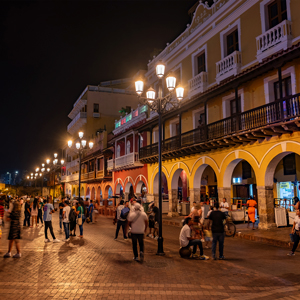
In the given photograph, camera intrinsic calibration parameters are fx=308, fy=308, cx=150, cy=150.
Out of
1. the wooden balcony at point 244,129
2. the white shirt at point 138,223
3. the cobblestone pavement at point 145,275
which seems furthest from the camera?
the wooden balcony at point 244,129

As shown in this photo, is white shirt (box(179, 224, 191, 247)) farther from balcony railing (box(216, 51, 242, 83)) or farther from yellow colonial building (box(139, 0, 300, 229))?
balcony railing (box(216, 51, 242, 83))

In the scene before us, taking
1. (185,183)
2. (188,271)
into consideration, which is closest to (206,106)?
(185,183)

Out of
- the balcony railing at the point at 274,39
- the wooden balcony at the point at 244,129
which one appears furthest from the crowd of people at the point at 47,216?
the balcony railing at the point at 274,39

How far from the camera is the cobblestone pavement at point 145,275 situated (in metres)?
5.87

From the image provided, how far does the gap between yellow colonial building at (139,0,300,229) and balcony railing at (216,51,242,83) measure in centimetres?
6

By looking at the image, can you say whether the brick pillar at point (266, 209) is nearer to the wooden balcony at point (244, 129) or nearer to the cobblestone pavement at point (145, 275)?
the wooden balcony at point (244, 129)

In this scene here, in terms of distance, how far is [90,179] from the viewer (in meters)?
40.1

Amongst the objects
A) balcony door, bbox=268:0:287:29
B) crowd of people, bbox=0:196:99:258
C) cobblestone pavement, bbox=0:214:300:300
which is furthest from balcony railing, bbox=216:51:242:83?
crowd of people, bbox=0:196:99:258

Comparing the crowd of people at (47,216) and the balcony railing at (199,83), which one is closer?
the crowd of people at (47,216)

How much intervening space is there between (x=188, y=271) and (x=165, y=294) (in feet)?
5.75

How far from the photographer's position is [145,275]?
704cm

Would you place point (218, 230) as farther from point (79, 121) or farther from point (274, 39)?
point (79, 121)

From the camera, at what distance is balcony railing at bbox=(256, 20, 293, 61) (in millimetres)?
14109

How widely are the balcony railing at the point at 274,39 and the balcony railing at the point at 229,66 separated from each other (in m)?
1.44
